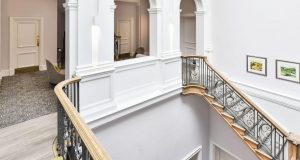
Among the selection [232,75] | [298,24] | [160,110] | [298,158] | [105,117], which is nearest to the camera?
[298,158]

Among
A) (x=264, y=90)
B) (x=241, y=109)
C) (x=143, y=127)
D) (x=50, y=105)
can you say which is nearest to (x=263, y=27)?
(x=264, y=90)

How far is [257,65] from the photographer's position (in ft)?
28.0

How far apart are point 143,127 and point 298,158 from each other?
13.7 ft

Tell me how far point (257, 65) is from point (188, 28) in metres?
3.95

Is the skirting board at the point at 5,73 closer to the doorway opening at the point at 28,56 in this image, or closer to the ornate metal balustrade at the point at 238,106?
the doorway opening at the point at 28,56

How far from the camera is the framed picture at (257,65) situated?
832 cm

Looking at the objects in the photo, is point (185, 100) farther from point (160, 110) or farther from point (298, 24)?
point (298, 24)

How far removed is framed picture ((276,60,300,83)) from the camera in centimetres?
743

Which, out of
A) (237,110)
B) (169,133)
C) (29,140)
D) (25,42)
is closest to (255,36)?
(237,110)

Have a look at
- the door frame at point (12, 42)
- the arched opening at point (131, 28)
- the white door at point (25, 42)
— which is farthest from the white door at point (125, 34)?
the white door at point (25, 42)

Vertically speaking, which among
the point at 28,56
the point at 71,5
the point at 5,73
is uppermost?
the point at 71,5

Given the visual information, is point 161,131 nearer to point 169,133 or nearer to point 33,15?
point 169,133

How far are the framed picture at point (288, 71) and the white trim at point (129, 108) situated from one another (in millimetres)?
3159

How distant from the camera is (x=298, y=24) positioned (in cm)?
725
